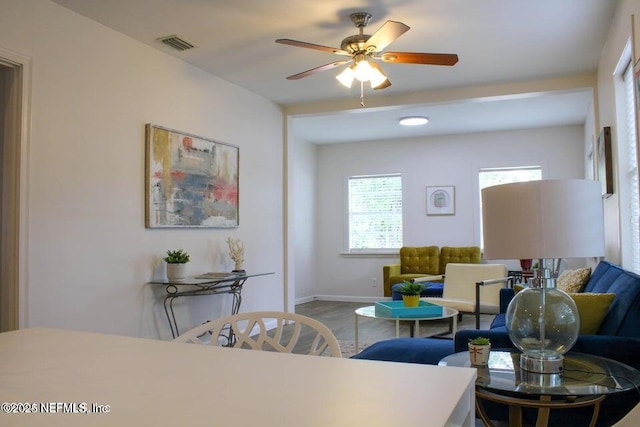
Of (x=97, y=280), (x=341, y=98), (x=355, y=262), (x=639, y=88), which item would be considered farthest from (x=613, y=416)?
(x=355, y=262)

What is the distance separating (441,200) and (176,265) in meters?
4.79

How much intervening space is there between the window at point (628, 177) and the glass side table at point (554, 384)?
5.55 feet

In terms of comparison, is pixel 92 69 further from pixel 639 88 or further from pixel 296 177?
pixel 296 177

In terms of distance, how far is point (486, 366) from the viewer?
187 cm

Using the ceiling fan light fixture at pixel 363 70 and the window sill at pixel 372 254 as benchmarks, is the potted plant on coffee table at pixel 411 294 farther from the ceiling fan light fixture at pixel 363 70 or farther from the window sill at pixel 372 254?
the window sill at pixel 372 254

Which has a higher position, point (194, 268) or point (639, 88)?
point (639, 88)

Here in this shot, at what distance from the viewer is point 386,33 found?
3.13 meters

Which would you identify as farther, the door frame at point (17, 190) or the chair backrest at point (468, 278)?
the chair backrest at point (468, 278)

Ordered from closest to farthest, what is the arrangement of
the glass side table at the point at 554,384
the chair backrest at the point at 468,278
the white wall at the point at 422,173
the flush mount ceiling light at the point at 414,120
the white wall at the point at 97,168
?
the glass side table at the point at 554,384, the white wall at the point at 97,168, the chair backrest at the point at 468,278, the flush mount ceiling light at the point at 414,120, the white wall at the point at 422,173

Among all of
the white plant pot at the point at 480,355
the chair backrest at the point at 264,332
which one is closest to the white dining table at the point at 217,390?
the chair backrest at the point at 264,332

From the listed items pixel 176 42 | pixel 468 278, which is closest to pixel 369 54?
pixel 176 42

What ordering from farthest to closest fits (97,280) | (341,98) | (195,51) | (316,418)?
1. (341,98)
2. (195,51)
3. (97,280)
4. (316,418)

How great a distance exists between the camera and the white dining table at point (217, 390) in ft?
2.41

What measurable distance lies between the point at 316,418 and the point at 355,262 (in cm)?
748
